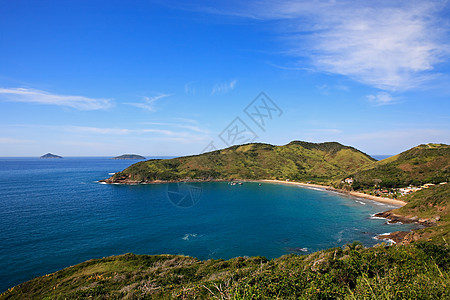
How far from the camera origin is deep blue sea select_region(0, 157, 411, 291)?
38.1 m

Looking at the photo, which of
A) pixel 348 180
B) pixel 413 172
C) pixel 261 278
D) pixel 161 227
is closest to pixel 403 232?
pixel 261 278

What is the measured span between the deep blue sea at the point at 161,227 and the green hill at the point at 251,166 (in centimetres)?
5157

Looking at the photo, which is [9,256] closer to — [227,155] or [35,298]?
[35,298]

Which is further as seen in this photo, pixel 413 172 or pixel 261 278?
pixel 413 172

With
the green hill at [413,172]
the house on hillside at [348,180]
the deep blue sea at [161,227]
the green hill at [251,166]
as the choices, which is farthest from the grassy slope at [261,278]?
the green hill at [251,166]

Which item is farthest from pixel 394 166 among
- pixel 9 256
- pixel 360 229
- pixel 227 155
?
pixel 9 256

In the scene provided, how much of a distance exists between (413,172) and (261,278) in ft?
368

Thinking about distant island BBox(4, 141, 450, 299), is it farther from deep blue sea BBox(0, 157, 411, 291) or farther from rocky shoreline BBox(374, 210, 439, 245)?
deep blue sea BBox(0, 157, 411, 291)

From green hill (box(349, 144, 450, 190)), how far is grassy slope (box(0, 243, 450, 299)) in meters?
86.4

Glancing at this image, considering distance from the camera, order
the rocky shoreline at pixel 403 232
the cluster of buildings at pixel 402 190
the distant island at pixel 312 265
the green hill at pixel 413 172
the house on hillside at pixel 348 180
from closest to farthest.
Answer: the distant island at pixel 312 265, the rocky shoreline at pixel 403 232, the cluster of buildings at pixel 402 190, the green hill at pixel 413 172, the house on hillside at pixel 348 180

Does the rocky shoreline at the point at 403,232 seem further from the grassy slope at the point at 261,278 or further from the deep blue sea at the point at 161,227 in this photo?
the grassy slope at the point at 261,278

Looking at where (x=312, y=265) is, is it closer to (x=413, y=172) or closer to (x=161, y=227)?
(x=161, y=227)

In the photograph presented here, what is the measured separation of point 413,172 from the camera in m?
95.1

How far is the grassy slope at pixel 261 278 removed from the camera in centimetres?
1116
